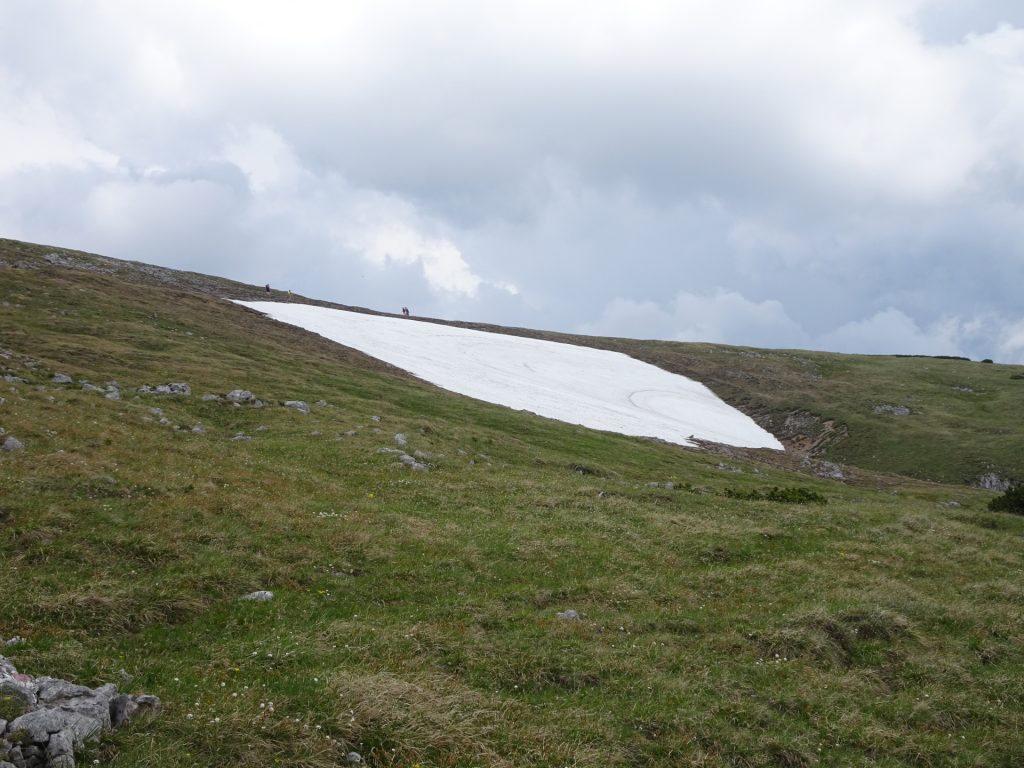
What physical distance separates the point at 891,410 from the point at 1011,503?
4652cm

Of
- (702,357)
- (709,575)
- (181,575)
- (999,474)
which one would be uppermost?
(702,357)

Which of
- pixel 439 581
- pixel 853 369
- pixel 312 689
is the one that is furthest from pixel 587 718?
pixel 853 369

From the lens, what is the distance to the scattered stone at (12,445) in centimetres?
2216

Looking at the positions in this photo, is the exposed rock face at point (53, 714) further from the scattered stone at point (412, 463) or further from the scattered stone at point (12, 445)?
the scattered stone at point (412, 463)

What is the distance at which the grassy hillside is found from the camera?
11.3 metres

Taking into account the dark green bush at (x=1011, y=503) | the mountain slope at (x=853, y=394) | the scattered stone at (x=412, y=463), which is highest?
the mountain slope at (x=853, y=394)

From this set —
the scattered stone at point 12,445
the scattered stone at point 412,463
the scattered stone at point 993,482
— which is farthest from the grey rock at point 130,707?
the scattered stone at point 993,482

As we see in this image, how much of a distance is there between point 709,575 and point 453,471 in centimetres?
1402

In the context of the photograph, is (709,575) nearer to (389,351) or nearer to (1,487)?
(1,487)

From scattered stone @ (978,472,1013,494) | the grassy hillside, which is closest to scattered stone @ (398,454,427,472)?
the grassy hillside

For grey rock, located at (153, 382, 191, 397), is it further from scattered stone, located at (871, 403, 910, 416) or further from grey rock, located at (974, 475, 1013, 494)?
scattered stone, located at (871, 403, 910, 416)

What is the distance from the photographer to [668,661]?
14898 millimetres

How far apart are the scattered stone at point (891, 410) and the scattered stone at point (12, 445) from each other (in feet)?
269

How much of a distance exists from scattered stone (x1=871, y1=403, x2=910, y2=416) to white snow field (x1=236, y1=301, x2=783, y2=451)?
17.5 meters
